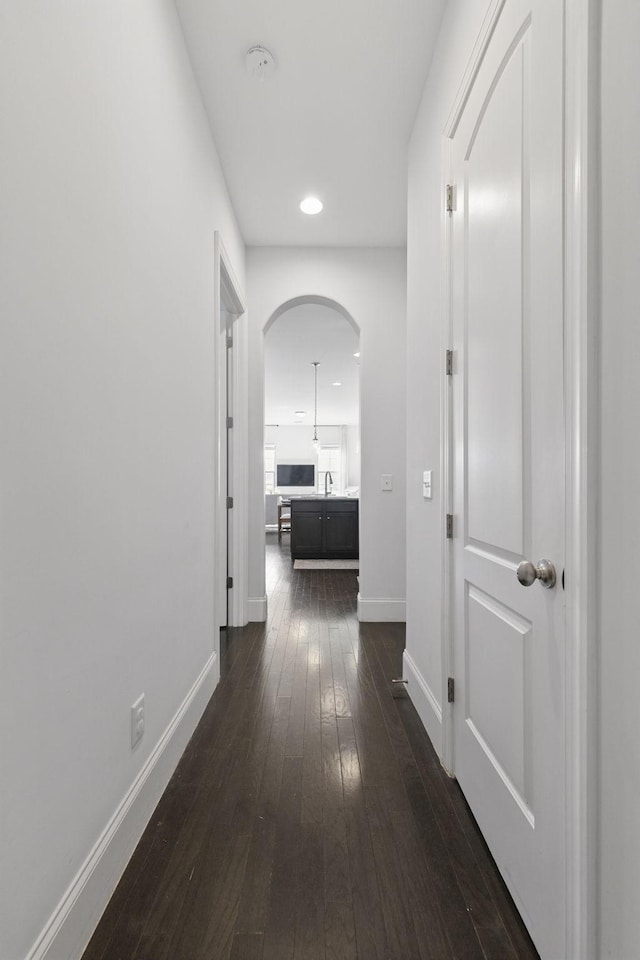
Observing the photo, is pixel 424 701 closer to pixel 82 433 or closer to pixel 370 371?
pixel 82 433

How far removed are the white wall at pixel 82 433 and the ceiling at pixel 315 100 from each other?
33 cm

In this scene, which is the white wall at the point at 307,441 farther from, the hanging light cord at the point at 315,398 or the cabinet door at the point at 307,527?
the cabinet door at the point at 307,527

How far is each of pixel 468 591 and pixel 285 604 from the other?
3022mm

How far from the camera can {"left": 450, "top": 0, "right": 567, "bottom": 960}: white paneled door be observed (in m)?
1.10

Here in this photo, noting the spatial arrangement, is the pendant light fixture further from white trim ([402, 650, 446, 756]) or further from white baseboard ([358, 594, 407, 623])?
white trim ([402, 650, 446, 756])

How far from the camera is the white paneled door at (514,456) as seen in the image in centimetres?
110

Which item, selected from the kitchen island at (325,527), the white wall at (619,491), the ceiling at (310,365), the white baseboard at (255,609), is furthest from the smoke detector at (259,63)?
the kitchen island at (325,527)

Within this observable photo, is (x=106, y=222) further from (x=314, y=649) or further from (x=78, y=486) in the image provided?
(x=314, y=649)

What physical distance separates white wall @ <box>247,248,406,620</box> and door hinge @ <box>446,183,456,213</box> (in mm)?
2036

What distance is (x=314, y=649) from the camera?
333 cm

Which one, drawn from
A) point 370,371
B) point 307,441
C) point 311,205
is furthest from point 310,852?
point 307,441

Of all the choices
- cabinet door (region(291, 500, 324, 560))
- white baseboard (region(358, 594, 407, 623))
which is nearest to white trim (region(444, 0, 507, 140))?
white baseboard (region(358, 594, 407, 623))

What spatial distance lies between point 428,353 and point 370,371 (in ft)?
5.63

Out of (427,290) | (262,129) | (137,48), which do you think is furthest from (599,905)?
(262,129)
